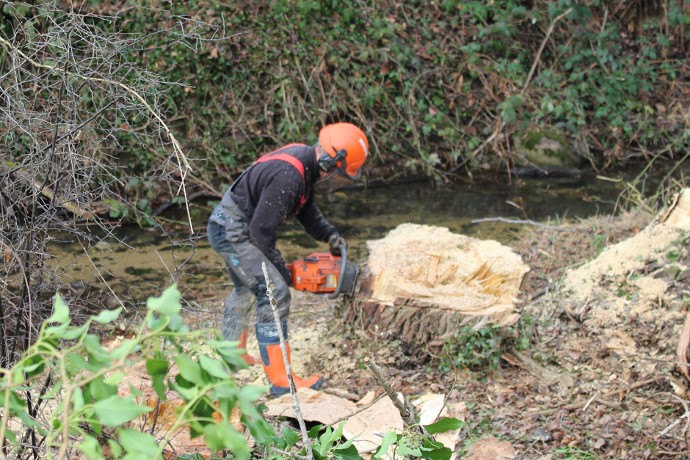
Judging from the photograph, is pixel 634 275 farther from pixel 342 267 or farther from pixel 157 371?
pixel 157 371

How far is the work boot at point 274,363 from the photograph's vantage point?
5.12 metres

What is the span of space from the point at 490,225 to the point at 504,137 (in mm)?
2457

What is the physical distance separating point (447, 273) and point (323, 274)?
0.92m

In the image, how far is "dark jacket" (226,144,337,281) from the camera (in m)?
4.89

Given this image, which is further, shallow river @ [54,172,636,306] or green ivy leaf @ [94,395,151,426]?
shallow river @ [54,172,636,306]

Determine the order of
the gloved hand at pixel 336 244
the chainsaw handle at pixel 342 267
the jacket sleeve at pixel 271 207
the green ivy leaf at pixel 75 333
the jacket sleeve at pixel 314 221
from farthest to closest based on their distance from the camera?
the jacket sleeve at pixel 314 221 → the gloved hand at pixel 336 244 → the chainsaw handle at pixel 342 267 → the jacket sleeve at pixel 271 207 → the green ivy leaf at pixel 75 333

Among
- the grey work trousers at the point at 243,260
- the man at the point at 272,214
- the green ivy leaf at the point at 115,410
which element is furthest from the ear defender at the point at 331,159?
the green ivy leaf at the point at 115,410

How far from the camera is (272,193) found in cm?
488

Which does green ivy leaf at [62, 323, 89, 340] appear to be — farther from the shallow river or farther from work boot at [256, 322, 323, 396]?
the shallow river

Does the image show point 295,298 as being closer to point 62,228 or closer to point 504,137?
point 62,228

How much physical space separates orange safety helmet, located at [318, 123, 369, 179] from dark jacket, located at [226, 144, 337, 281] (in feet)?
0.33

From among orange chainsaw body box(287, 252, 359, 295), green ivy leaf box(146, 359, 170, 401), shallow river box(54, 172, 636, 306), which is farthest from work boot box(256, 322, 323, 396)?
green ivy leaf box(146, 359, 170, 401)

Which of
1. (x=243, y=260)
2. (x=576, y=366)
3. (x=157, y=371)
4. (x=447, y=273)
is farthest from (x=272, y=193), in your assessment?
(x=157, y=371)

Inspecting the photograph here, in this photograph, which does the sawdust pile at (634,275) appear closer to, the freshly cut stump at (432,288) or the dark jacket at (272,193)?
the freshly cut stump at (432,288)
